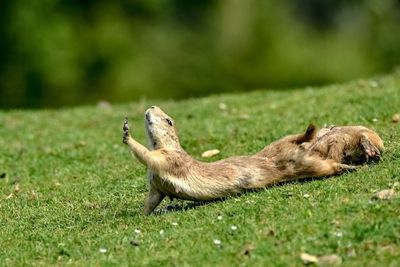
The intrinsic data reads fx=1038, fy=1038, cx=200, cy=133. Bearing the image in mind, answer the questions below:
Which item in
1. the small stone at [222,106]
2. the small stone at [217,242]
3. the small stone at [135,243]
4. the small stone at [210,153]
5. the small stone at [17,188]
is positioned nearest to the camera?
the small stone at [217,242]

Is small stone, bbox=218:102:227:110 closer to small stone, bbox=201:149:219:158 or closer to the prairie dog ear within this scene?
small stone, bbox=201:149:219:158

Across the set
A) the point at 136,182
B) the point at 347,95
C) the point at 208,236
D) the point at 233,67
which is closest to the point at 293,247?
the point at 208,236

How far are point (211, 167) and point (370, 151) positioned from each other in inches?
60.8

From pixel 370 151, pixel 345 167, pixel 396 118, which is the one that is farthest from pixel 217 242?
pixel 396 118

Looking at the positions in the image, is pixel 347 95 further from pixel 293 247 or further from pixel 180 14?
pixel 180 14

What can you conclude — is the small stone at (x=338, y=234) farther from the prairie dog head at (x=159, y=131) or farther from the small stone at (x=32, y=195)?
the small stone at (x=32, y=195)

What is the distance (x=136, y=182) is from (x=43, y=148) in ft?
11.5

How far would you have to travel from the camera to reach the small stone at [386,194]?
27.9 ft

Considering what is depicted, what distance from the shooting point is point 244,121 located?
14.6m

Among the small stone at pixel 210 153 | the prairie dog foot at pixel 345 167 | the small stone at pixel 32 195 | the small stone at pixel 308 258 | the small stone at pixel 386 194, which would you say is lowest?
the small stone at pixel 32 195

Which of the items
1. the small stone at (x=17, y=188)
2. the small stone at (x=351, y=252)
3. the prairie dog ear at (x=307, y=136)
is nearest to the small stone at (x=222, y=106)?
the small stone at (x=17, y=188)

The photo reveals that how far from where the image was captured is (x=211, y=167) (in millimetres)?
9438

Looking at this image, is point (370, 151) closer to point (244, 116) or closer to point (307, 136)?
point (307, 136)

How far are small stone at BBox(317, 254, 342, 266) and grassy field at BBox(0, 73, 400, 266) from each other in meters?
0.06
